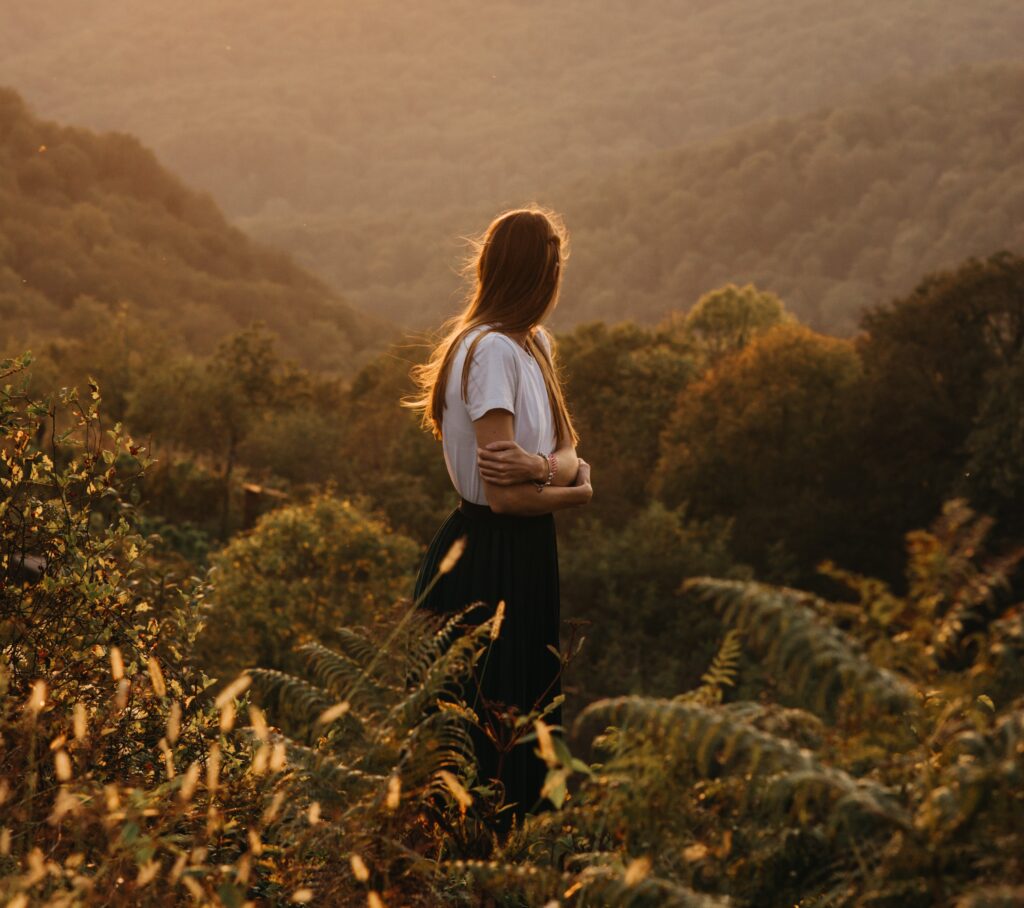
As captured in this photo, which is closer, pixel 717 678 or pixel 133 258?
pixel 717 678

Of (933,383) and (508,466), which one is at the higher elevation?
(508,466)

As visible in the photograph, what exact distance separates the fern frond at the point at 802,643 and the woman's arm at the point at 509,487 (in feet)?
4.82

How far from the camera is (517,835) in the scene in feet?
7.95

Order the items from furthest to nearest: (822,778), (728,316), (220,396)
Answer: (728,316) < (220,396) < (822,778)

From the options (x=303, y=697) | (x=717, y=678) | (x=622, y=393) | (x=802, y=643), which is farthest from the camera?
(x=622, y=393)

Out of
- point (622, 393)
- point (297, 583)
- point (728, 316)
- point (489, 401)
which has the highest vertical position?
point (489, 401)

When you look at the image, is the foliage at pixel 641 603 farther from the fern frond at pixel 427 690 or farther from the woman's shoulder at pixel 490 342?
the fern frond at pixel 427 690

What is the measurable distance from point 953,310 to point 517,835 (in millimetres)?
22141

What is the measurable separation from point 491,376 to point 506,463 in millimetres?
242

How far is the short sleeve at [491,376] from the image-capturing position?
310cm

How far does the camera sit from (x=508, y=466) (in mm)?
3107

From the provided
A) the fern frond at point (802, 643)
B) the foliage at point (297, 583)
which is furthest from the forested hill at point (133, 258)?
the fern frond at point (802, 643)

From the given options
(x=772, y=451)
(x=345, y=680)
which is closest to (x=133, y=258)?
(x=772, y=451)

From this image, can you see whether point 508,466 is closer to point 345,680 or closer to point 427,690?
point 345,680
